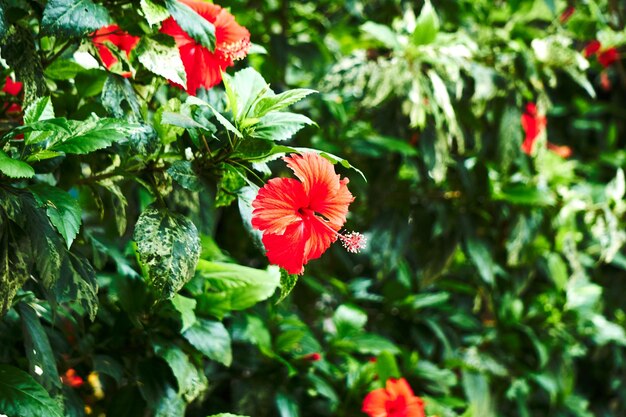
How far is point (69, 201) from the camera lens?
0.91 metres

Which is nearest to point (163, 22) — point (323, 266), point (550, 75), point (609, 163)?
point (323, 266)

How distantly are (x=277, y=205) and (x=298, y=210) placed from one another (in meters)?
0.04

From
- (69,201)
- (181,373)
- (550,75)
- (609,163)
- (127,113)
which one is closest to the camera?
(69,201)

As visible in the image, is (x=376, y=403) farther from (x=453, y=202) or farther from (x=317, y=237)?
(x=453, y=202)

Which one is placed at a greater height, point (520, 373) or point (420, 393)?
point (420, 393)

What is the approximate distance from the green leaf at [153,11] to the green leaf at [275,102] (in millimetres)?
159

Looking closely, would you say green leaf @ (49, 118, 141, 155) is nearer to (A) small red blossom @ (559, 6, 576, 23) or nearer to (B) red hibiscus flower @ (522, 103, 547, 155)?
(B) red hibiscus flower @ (522, 103, 547, 155)

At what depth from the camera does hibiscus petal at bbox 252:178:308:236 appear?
0.91 metres

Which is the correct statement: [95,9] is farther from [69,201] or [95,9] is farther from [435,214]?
[435,214]

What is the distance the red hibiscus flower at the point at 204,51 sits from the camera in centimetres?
107

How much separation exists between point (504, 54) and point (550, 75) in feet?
0.44

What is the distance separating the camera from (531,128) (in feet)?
7.06

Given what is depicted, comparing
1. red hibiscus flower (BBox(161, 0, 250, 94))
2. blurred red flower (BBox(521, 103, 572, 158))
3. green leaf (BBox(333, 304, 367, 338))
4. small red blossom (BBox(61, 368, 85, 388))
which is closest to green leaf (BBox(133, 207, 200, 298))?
red hibiscus flower (BBox(161, 0, 250, 94))

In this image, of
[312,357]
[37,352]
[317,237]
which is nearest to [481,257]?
[312,357]
